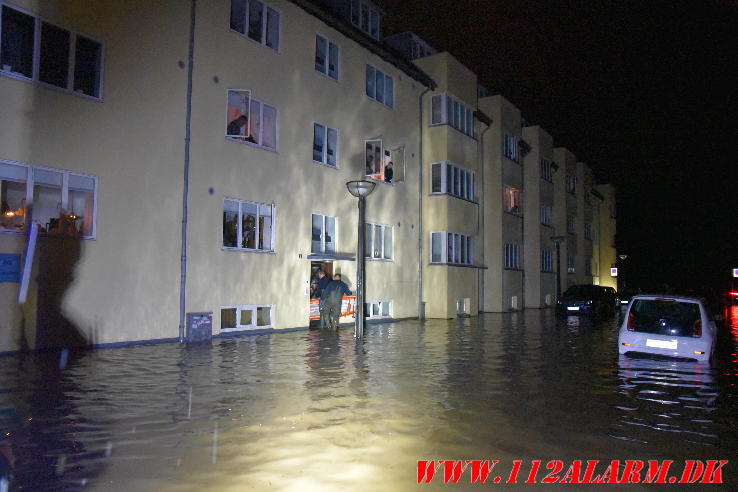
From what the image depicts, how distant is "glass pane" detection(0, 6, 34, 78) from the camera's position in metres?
12.2

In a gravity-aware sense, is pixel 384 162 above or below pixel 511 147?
below

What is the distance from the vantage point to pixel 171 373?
10.5 meters

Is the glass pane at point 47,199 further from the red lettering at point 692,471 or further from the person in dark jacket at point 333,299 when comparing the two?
the red lettering at point 692,471

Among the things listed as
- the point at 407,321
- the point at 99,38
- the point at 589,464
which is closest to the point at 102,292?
the point at 99,38

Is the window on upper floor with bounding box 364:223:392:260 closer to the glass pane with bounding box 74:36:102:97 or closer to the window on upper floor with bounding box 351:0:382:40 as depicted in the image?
the window on upper floor with bounding box 351:0:382:40

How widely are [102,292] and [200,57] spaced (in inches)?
261

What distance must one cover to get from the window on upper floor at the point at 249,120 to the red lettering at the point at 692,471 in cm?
1400

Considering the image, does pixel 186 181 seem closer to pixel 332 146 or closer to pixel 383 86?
pixel 332 146

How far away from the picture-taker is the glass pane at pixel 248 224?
17.4 m

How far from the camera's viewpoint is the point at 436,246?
26.7 meters

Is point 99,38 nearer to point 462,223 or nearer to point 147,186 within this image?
point 147,186

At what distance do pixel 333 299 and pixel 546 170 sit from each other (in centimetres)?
2679

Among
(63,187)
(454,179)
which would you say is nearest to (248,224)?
(63,187)

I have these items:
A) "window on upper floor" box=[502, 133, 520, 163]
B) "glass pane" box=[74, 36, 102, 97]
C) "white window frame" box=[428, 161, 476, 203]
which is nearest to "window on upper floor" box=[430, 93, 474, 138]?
"white window frame" box=[428, 161, 476, 203]
